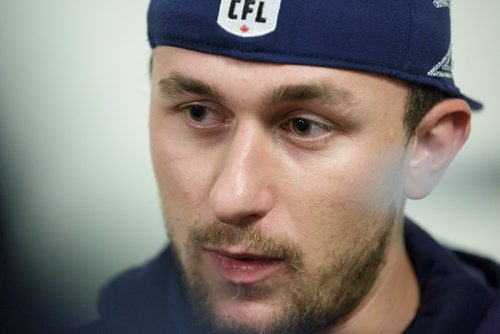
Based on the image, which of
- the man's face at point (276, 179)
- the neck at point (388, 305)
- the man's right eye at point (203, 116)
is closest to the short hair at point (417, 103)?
the man's face at point (276, 179)

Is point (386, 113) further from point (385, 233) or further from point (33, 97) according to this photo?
point (33, 97)

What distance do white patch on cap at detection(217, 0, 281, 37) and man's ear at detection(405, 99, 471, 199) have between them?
410 mm

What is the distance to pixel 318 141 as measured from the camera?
127 cm

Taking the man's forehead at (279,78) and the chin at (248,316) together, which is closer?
the man's forehead at (279,78)

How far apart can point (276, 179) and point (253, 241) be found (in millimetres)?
124

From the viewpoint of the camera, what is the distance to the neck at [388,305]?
56.8 inches

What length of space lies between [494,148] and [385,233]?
2.43ft

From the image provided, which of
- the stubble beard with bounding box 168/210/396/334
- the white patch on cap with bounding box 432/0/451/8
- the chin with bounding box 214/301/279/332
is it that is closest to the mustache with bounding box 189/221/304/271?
the stubble beard with bounding box 168/210/396/334

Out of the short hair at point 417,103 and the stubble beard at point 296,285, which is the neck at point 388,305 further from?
the short hair at point 417,103

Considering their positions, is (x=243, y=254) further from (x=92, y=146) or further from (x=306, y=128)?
(x=92, y=146)

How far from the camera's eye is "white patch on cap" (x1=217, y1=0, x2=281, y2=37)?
120 centimetres

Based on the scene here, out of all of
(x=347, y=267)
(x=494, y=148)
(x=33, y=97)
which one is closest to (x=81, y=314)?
(x=33, y=97)

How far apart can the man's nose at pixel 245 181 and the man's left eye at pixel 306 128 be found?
0.05 metres

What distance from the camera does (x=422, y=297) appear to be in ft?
4.83
